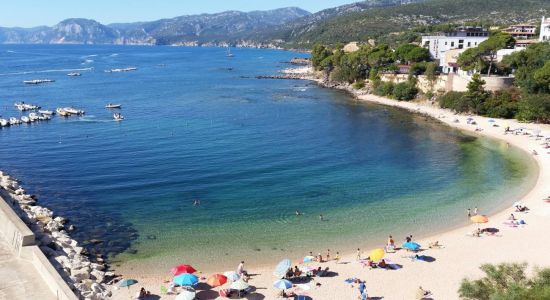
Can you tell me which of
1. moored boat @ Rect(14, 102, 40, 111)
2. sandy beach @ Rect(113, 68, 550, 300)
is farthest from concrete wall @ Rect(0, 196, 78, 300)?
moored boat @ Rect(14, 102, 40, 111)

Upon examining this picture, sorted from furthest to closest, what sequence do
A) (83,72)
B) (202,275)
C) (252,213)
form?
(83,72), (252,213), (202,275)

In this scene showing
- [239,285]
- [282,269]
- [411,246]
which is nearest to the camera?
[239,285]

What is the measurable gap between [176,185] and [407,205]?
1990cm

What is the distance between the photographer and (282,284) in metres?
24.4

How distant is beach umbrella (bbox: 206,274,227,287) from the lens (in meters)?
24.9

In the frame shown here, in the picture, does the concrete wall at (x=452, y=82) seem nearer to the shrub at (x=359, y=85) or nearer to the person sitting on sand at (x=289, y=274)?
the shrub at (x=359, y=85)

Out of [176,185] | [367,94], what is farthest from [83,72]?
[176,185]

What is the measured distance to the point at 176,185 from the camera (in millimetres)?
41750

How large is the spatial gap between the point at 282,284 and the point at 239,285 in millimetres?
2234

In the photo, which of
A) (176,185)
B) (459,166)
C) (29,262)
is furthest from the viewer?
(459,166)

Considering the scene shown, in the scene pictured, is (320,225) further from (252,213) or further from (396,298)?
(396,298)

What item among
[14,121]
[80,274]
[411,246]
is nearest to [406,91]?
[411,246]

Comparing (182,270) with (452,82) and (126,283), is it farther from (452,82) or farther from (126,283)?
(452,82)

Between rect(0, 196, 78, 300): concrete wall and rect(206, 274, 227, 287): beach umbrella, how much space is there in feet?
23.6
